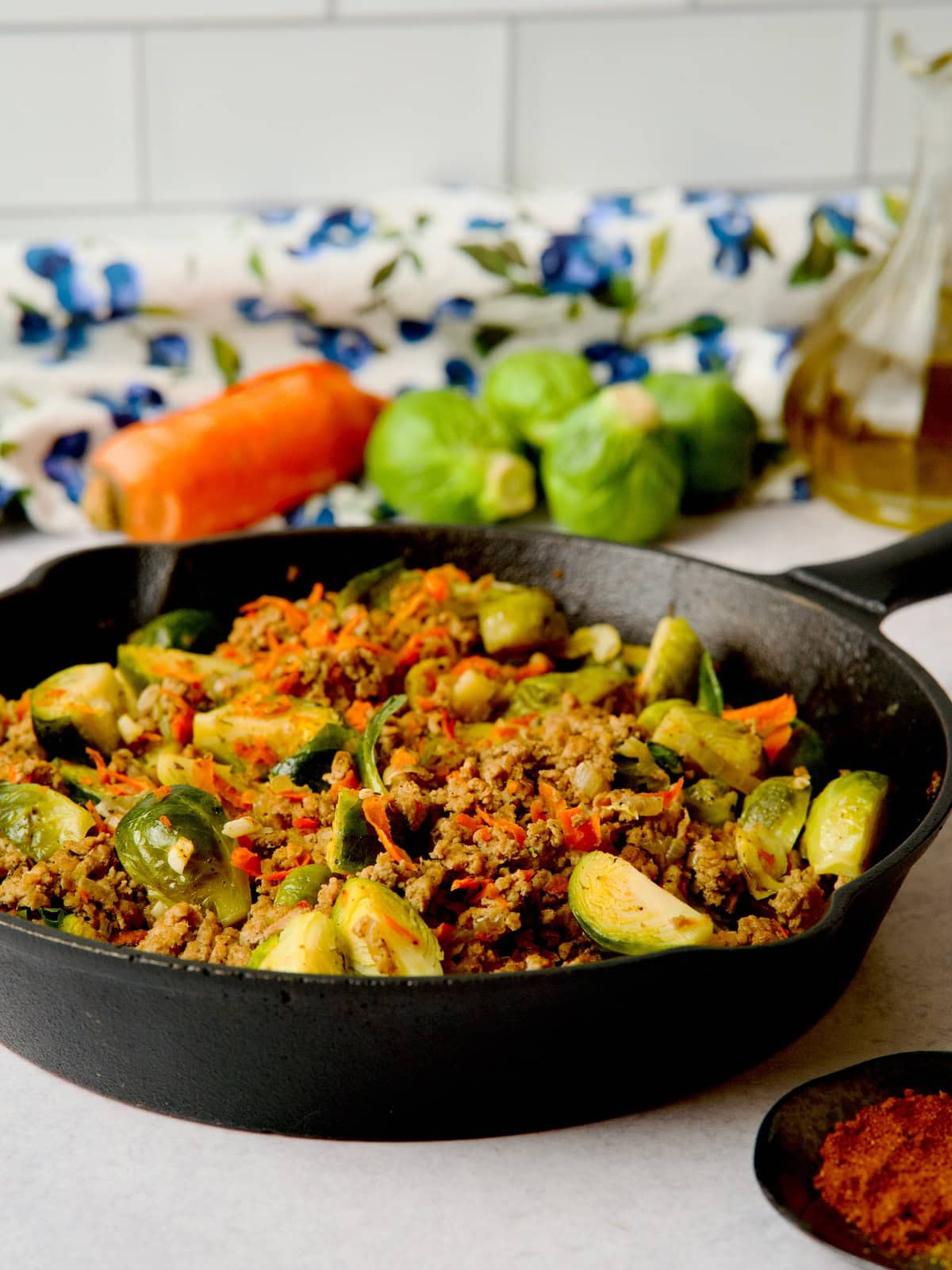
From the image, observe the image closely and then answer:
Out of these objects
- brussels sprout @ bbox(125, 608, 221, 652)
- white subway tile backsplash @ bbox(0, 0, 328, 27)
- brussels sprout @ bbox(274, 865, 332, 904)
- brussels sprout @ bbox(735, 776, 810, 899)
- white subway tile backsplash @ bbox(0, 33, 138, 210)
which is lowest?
brussels sprout @ bbox(735, 776, 810, 899)

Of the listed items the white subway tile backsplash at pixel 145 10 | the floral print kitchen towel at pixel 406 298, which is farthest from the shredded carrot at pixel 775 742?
the white subway tile backsplash at pixel 145 10

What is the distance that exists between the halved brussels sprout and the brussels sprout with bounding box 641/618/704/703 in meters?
0.59

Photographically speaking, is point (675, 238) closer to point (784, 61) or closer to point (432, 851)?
point (784, 61)

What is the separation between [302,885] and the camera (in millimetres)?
1201

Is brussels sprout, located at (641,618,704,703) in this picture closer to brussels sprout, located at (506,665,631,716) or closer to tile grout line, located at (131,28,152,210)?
brussels sprout, located at (506,665,631,716)

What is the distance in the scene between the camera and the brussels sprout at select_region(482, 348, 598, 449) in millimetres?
2502

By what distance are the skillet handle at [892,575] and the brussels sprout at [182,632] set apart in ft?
2.30

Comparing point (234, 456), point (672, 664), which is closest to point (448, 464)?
point (234, 456)

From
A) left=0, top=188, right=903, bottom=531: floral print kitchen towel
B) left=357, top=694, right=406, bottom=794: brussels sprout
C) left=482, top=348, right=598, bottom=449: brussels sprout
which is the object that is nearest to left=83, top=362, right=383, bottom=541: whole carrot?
left=0, top=188, right=903, bottom=531: floral print kitchen towel

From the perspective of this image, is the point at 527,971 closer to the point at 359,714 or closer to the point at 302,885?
the point at 302,885

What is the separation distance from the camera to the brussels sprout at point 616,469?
7.64ft

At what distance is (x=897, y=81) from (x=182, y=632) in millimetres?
2071

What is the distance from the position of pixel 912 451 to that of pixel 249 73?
4.83 feet

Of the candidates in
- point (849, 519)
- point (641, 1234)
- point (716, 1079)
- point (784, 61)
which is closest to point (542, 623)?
point (716, 1079)
